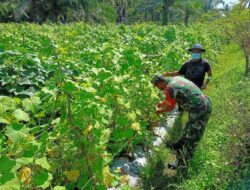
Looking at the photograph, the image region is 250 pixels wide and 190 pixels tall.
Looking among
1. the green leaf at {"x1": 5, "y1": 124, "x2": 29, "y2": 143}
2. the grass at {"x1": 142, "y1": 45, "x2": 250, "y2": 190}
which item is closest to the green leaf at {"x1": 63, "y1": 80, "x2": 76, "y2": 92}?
the green leaf at {"x1": 5, "y1": 124, "x2": 29, "y2": 143}

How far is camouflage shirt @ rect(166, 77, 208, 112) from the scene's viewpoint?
461 centimetres

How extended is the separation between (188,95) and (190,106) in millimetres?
138

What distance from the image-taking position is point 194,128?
470 centimetres

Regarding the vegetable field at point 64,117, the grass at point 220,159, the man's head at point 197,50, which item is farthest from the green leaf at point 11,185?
the man's head at point 197,50

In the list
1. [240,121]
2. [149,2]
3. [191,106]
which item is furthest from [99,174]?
[149,2]

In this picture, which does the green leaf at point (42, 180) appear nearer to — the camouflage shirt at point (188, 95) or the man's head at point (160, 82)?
the camouflage shirt at point (188, 95)

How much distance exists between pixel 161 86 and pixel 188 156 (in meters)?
0.90

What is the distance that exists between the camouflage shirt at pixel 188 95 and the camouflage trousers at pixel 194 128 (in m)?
0.03

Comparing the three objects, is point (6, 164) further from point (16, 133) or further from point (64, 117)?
point (64, 117)

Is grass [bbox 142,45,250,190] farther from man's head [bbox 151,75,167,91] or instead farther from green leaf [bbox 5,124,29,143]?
green leaf [bbox 5,124,29,143]

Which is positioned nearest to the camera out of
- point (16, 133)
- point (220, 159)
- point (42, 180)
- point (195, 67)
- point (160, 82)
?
point (16, 133)

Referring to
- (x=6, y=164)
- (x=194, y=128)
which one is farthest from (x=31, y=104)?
(x=194, y=128)

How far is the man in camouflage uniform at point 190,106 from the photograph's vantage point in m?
4.62

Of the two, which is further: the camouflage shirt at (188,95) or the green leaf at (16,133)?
the camouflage shirt at (188,95)
